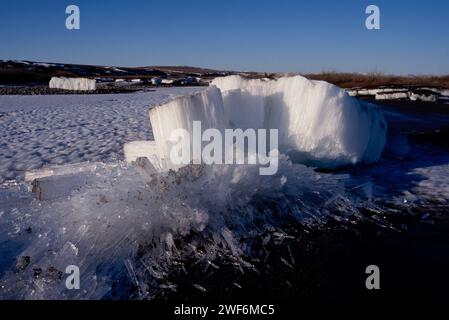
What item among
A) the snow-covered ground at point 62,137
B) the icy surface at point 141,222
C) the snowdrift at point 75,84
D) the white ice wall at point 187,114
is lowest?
the icy surface at point 141,222

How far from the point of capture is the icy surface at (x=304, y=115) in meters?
4.29

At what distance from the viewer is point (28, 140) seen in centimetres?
734

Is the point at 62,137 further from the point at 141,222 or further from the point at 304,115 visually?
the point at 141,222

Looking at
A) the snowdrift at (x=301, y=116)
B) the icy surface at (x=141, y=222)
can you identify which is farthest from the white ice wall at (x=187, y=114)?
the icy surface at (x=141, y=222)

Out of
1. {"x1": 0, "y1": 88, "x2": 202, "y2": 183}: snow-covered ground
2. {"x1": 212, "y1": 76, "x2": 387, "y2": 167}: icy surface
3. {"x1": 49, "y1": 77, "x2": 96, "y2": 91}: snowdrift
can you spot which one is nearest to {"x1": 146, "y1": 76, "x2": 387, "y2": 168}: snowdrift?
{"x1": 212, "y1": 76, "x2": 387, "y2": 167}: icy surface

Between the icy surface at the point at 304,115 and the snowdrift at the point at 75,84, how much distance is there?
83.1 feet

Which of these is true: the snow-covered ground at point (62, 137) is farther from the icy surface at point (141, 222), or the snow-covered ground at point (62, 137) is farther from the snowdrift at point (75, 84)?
the snowdrift at point (75, 84)

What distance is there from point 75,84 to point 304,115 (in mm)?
27876

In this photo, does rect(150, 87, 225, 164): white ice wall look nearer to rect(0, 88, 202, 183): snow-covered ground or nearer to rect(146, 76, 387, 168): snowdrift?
rect(146, 76, 387, 168): snowdrift

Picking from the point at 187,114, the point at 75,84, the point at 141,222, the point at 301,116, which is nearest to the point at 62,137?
the point at 187,114

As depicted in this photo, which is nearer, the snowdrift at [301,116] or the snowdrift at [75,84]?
the snowdrift at [301,116]

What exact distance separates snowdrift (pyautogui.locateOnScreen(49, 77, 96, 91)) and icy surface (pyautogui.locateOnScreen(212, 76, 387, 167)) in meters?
25.3

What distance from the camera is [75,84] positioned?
2903 cm
